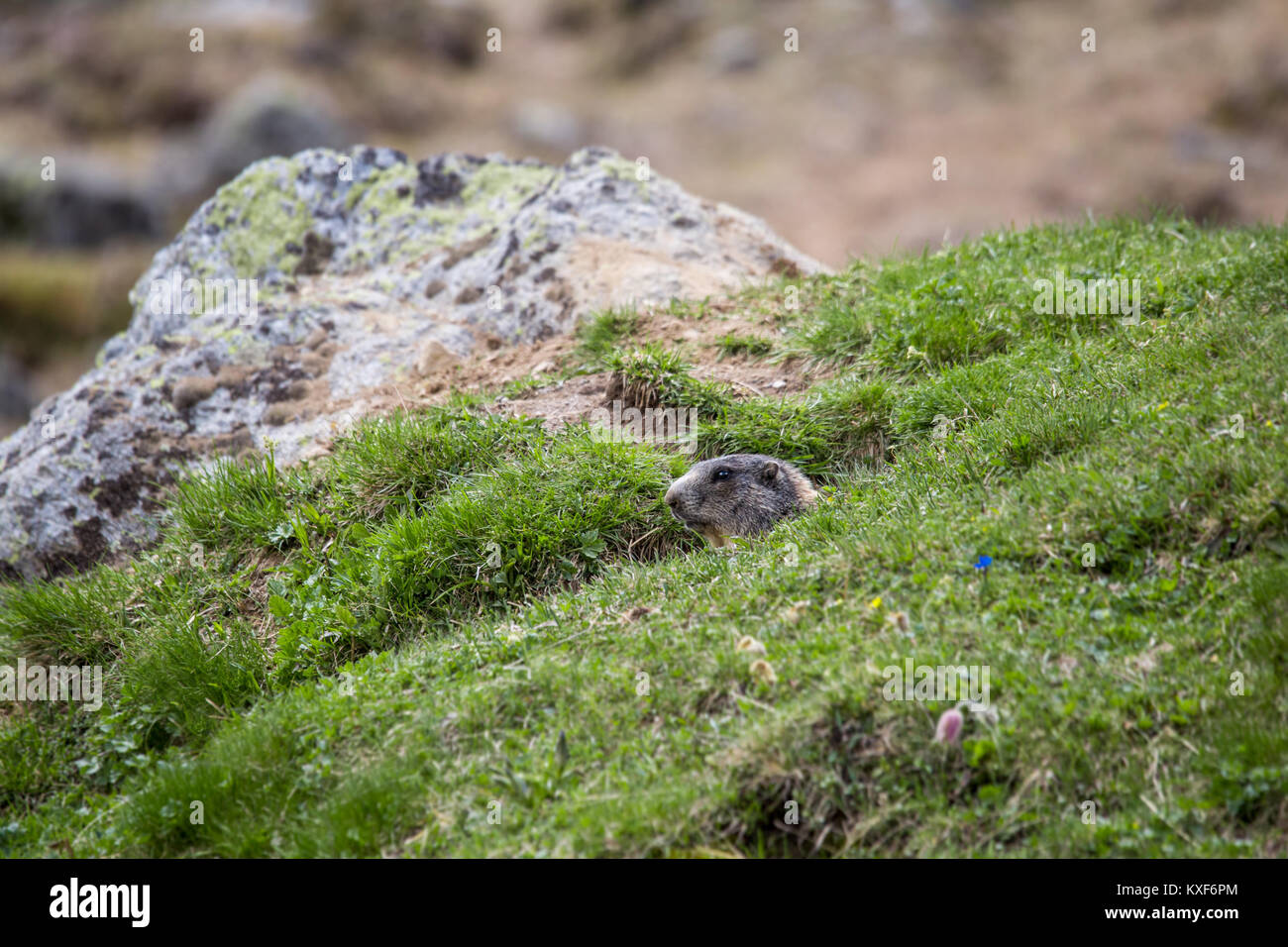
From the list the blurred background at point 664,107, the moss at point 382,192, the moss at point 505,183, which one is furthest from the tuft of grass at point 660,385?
the blurred background at point 664,107

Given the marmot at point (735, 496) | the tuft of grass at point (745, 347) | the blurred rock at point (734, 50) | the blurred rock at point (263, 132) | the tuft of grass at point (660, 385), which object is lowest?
the marmot at point (735, 496)

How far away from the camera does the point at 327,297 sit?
8.98 metres

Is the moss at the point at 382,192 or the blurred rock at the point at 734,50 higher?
the blurred rock at the point at 734,50

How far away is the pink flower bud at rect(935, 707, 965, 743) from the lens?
12.6 ft

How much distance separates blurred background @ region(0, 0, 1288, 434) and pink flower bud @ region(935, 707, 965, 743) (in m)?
18.0

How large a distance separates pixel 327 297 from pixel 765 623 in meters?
5.81

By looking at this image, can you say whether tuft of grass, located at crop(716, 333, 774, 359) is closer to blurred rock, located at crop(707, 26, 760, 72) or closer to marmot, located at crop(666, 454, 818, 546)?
marmot, located at crop(666, 454, 818, 546)

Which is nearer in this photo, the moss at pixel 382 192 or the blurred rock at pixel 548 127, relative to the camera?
the moss at pixel 382 192

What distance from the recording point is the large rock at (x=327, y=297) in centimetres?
757

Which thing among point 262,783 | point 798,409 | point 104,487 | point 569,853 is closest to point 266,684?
point 262,783

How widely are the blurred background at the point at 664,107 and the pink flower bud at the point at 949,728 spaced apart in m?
18.0

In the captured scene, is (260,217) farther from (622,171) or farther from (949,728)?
(949,728)

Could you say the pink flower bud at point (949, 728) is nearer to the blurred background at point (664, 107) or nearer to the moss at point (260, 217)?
the moss at point (260, 217)

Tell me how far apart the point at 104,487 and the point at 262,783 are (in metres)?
3.91
